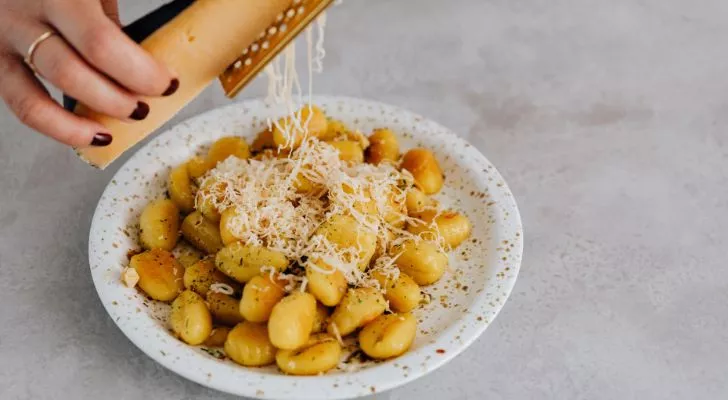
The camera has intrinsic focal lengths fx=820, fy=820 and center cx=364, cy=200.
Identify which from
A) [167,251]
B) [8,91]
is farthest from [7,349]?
[8,91]

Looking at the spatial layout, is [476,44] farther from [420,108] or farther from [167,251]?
[167,251]

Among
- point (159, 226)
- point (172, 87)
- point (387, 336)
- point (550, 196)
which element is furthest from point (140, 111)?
point (550, 196)

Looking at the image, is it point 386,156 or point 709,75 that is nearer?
point 386,156

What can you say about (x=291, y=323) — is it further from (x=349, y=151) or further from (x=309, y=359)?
(x=349, y=151)

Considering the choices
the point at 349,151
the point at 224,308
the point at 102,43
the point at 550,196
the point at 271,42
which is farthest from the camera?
the point at 550,196

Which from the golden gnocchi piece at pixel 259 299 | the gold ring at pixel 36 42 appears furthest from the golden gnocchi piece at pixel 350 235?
the gold ring at pixel 36 42

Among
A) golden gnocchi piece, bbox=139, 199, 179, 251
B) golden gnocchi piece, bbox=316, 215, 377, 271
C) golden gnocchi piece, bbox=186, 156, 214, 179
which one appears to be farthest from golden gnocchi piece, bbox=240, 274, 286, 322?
golden gnocchi piece, bbox=186, 156, 214, 179

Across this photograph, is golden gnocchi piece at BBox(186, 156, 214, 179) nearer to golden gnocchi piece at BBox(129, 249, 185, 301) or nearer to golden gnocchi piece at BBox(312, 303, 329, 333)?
golden gnocchi piece at BBox(129, 249, 185, 301)

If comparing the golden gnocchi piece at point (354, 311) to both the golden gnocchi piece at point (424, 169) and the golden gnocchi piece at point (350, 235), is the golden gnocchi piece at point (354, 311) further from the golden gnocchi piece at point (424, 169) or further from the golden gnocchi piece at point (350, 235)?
the golden gnocchi piece at point (424, 169)
